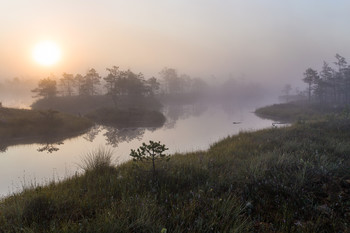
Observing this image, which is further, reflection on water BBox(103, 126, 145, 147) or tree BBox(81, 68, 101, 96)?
tree BBox(81, 68, 101, 96)

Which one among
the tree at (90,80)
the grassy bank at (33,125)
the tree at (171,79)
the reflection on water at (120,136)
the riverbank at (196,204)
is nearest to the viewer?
the riverbank at (196,204)

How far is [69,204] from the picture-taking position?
4477 mm

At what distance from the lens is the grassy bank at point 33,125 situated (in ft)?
73.5

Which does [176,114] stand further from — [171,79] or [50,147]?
[171,79]

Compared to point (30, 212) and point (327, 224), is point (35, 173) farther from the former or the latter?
point (327, 224)

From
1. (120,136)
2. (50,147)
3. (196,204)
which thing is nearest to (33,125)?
(50,147)

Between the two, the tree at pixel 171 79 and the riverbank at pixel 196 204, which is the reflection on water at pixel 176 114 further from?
the tree at pixel 171 79

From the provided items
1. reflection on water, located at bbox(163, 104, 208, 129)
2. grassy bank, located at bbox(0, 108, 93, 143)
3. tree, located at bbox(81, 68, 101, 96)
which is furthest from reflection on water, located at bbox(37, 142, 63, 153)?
tree, located at bbox(81, 68, 101, 96)

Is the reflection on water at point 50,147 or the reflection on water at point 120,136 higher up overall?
the reflection on water at point 50,147

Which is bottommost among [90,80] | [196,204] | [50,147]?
[50,147]

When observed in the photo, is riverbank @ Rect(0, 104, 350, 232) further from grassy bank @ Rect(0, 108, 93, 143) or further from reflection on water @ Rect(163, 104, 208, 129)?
reflection on water @ Rect(163, 104, 208, 129)

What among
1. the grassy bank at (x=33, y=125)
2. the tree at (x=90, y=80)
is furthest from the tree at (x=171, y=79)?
the grassy bank at (x=33, y=125)

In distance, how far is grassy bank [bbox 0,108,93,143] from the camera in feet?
73.5

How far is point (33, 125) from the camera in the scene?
2523cm
